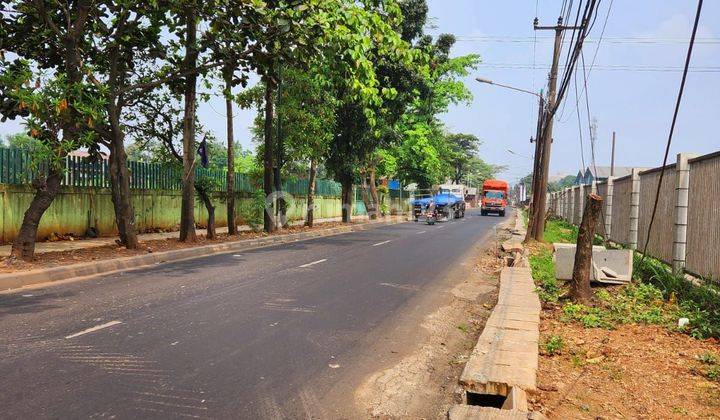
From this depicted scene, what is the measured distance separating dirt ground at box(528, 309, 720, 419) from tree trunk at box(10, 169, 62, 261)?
9.82m

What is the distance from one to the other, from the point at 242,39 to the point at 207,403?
36.1 ft

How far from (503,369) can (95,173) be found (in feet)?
50.7

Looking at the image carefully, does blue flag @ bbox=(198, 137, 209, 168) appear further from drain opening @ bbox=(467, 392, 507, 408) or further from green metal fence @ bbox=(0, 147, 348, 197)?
drain opening @ bbox=(467, 392, 507, 408)

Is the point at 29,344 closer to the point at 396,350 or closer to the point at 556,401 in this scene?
the point at 396,350

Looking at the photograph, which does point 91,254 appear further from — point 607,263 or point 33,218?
point 607,263

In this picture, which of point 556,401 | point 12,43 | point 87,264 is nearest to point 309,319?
point 556,401

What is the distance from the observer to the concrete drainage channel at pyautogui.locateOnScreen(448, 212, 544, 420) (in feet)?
12.7

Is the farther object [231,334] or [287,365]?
[231,334]

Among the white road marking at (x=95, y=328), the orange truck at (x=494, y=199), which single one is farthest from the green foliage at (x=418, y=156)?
the white road marking at (x=95, y=328)

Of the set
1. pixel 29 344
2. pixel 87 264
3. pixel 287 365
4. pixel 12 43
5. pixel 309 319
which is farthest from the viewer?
pixel 12 43

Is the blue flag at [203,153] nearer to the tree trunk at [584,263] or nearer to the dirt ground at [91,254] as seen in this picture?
the dirt ground at [91,254]

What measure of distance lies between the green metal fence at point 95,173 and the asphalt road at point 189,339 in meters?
4.35

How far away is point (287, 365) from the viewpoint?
5055 mm

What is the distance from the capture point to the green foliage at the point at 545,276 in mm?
8751
